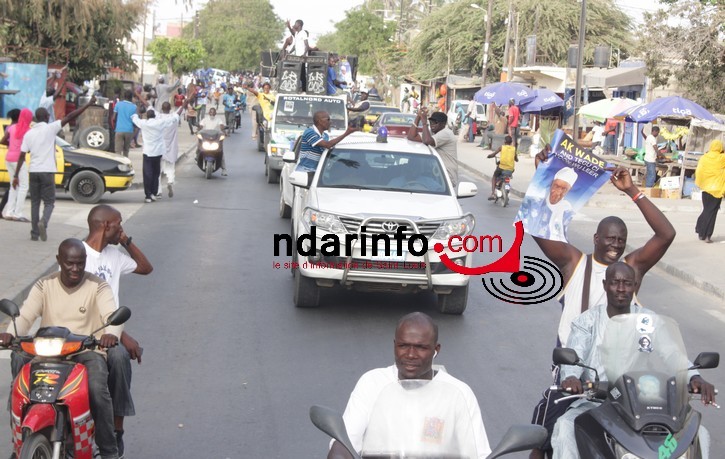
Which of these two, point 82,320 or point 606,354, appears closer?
point 606,354

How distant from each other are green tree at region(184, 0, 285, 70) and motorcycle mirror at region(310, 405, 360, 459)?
127199 mm

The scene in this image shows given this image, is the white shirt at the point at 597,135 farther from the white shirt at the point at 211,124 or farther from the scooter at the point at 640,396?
the scooter at the point at 640,396

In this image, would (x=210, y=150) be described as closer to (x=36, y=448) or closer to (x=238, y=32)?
(x=36, y=448)

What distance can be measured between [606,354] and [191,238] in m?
12.0

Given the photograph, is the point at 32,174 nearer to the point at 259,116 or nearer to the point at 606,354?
the point at 606,354

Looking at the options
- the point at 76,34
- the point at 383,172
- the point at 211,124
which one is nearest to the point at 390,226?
the point at 383,172

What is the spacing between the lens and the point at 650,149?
27109 mm

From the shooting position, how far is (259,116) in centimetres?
3584

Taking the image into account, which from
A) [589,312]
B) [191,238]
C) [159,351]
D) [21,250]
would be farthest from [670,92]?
[589,312]

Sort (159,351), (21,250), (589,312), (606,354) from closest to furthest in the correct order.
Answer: (606,354)
(589,312)
(159,351)
(21,250)

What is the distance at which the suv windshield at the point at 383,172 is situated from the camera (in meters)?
12.1

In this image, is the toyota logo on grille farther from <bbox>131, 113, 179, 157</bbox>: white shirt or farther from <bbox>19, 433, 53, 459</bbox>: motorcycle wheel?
<bbox>131, 113, 179, 157</bbox>: white shirt

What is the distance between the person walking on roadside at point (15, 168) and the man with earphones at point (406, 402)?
12.8 metres

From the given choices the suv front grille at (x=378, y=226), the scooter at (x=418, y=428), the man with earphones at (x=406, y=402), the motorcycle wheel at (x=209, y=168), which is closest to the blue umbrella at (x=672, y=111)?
the motorcycle wheel at (x=209, y=168)
